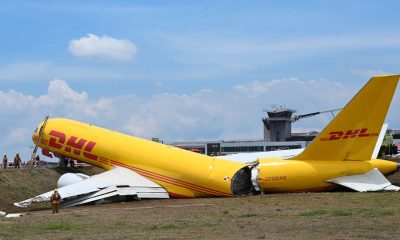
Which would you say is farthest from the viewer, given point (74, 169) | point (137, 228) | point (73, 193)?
point (74, 169)

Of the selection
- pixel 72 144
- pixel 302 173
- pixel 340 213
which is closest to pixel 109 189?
pixel 72 144

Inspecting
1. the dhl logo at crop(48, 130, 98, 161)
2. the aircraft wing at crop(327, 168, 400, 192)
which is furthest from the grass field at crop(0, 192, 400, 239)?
the dhl logo at crop(48, 130, 98, 161)

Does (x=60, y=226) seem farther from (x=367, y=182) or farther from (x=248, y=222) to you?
(x=367, y=182)

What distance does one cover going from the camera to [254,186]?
35.5 metres

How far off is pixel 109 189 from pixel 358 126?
1413 cm

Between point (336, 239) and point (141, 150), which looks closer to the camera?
point (336, 239)

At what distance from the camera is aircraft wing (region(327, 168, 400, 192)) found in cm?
3366

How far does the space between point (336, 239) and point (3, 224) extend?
1231 cm

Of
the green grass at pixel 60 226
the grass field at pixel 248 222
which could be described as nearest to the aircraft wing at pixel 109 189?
the grass field at pixel 248 222

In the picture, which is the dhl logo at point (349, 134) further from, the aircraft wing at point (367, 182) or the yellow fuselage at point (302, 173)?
the aircraft wing at point (367, 182)

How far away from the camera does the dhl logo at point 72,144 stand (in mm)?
44500

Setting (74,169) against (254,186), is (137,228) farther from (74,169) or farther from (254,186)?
(74,169)

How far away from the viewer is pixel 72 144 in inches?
1794

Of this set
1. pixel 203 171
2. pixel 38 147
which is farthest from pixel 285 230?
pixel 38 147
